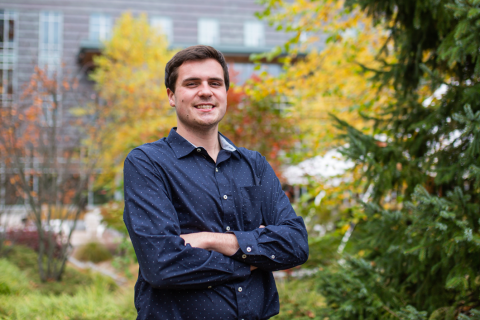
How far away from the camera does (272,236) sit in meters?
2.06

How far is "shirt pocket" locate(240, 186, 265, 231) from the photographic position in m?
2.18

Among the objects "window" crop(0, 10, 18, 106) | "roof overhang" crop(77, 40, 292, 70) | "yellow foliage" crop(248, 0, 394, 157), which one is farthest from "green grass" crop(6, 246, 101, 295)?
"window" crop(0, 10, 18, 106)

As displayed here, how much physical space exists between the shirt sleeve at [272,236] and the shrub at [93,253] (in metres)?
10.4

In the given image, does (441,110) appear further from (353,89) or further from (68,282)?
(68,282)

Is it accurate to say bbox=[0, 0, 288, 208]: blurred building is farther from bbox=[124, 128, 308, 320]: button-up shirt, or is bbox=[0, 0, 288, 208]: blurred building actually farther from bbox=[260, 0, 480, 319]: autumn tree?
bbox=[124, 128, 308, 320]: button-up shirt

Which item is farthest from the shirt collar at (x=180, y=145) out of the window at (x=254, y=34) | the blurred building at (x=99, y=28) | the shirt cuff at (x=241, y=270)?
the window at (x=254, y=34)

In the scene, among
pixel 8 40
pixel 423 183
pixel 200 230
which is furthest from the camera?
pixel 8 40

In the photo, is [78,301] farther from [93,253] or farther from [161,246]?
[93,253]

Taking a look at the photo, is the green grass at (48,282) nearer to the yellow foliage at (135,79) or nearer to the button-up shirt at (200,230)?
the yellow foliage at (135,79)

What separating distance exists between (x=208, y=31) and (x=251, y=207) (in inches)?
978

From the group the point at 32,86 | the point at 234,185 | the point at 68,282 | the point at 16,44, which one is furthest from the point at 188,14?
the point at 234,185

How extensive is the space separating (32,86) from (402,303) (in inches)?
295

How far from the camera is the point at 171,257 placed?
1801mm

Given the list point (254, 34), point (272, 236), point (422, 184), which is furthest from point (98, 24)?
point (272, 236)
